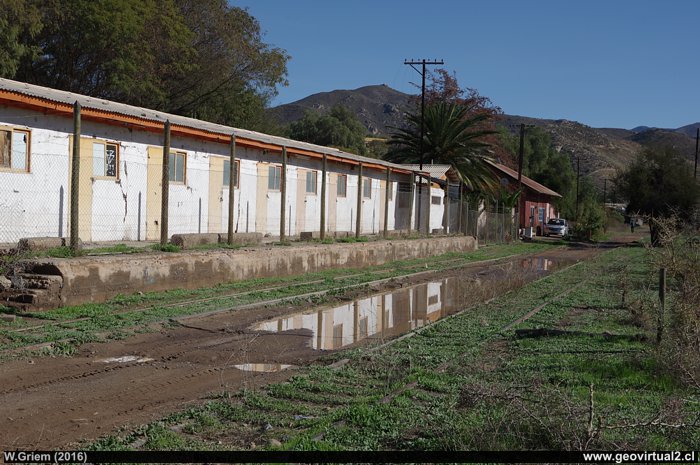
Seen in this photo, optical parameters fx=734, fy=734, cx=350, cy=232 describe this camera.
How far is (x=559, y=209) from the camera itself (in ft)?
264

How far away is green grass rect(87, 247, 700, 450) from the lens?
18.0ft

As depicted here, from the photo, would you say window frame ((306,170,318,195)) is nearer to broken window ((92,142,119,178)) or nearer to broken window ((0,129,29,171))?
broken window ((92,142,119,178))

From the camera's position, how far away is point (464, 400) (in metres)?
6.68

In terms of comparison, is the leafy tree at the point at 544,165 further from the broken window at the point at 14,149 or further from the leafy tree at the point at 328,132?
the broken window at the point at 14,149

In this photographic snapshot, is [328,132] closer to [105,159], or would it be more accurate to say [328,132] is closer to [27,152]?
[105,159]

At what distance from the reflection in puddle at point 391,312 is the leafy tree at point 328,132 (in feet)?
197

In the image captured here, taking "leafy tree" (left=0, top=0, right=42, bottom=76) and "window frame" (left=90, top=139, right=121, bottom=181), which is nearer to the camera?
"window frame" (left=90, top=139, right=121, bottom=181)

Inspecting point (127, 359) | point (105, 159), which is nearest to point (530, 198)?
point (105, 159)

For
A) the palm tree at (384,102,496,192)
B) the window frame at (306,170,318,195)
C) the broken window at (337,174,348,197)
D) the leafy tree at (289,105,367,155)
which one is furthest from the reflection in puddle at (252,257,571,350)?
the leafy tree at (289,105,367,155)

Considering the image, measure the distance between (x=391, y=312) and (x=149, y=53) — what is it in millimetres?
29901

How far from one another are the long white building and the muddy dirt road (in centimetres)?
684

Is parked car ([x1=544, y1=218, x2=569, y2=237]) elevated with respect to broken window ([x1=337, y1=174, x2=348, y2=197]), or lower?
lower

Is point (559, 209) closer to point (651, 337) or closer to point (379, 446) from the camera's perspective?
point (651, 337)

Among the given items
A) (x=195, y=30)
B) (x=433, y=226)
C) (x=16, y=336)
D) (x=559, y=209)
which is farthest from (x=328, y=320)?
(x=559, y=209)
